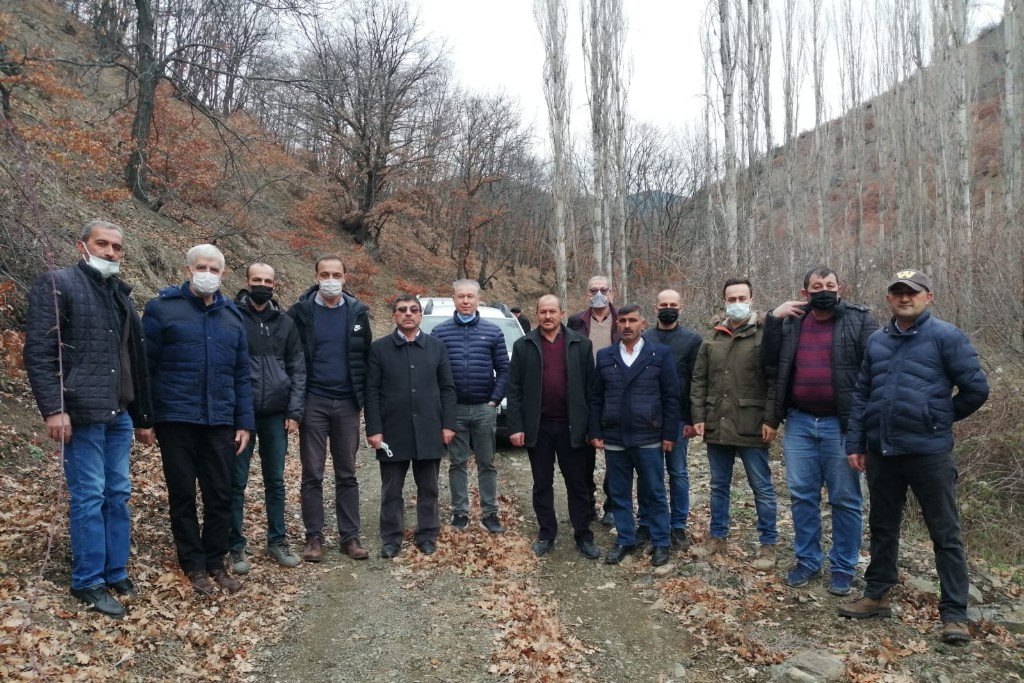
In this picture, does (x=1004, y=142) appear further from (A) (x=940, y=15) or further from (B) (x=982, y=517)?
(B) (x=982, y=517)

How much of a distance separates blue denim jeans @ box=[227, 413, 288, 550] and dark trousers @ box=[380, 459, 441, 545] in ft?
2.80

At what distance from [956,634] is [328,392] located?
4767 mm

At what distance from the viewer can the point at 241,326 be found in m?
5.14

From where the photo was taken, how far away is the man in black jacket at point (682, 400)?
6.11 m

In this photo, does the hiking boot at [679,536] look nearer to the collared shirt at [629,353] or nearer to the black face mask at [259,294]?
the collared shirt at [629,353]

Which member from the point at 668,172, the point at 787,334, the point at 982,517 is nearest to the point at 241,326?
the point at 787,334

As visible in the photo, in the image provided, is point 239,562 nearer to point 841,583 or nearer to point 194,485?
point 194,485

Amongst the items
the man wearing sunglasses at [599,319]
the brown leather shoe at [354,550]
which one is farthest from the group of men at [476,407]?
the man wearing sunglasses at [599,319]

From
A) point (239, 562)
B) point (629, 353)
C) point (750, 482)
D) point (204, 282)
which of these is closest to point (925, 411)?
point (750, 482)

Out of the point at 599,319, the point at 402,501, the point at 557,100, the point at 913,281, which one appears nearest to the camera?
the point at 913,281

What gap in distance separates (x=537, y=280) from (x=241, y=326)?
31.5 m

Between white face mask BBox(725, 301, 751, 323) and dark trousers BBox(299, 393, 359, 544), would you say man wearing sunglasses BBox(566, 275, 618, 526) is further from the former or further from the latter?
dark trousers BBox(299, 393, 359, 544)

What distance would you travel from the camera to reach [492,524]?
21.4 feet

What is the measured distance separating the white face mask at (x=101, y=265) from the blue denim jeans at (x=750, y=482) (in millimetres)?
4673
